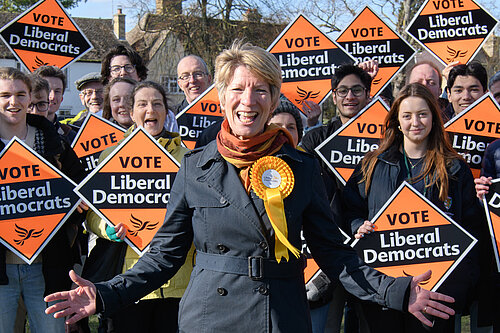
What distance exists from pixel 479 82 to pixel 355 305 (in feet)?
8.27

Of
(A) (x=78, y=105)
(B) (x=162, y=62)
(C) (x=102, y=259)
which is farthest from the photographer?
(A) (x=78, y=105)

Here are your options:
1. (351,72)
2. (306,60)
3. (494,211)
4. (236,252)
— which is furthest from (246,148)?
(306,60)

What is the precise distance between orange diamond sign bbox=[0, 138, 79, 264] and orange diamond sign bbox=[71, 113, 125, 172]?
89 cm

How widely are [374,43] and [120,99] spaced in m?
2.71

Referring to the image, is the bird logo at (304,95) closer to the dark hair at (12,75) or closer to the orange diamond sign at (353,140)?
the orange diamond sign at (353,140)

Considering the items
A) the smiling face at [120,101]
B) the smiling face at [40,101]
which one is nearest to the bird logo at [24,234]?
the smiling face at [40,101]

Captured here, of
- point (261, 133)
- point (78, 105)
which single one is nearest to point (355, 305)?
point (261, 133)

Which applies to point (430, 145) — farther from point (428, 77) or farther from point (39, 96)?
point (39, 96)

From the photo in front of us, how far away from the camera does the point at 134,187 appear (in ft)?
14.2

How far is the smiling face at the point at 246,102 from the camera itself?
2.75 meters

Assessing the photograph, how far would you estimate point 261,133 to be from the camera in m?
2.84

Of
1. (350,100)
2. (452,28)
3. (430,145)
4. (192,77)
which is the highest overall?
(452,28)

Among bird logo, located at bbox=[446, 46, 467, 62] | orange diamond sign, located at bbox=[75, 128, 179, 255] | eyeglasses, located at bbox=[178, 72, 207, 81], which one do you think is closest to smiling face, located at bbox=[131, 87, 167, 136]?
orange diamond sign, located at bbox=[75, 128, 179, 255]

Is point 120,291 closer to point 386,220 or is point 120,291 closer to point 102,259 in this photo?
point 102,259
